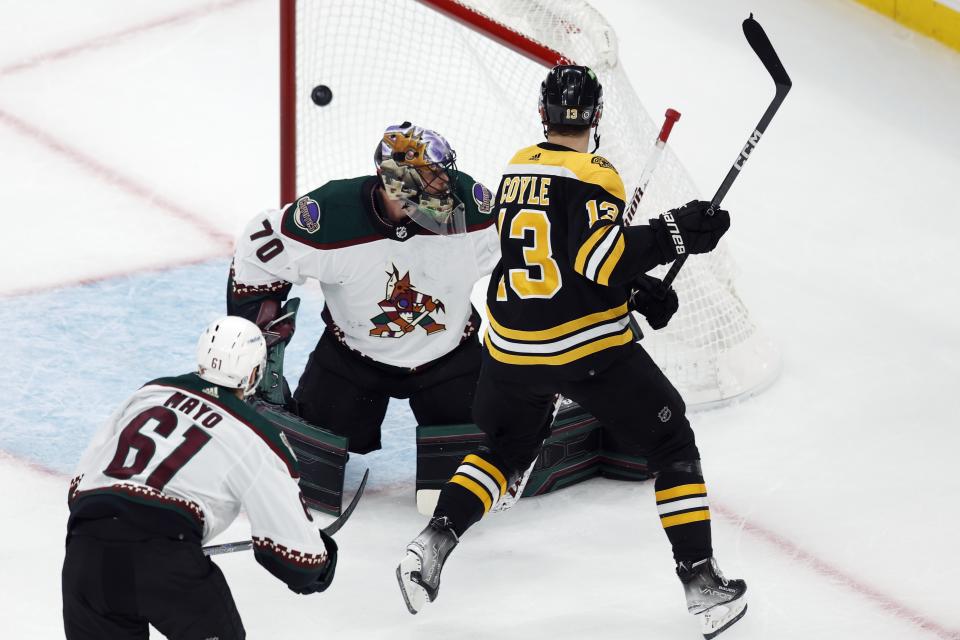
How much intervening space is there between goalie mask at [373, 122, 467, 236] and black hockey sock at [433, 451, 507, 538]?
54cm

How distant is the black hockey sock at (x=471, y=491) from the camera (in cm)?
313

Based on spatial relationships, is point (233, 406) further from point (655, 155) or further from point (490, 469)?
point (655, 155)

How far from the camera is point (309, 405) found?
361 centimetres

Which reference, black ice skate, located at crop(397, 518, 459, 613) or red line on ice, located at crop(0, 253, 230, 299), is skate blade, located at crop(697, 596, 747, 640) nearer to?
black ice skate, located at crop(397, 518, 459, 613)

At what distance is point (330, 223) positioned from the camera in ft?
11.3

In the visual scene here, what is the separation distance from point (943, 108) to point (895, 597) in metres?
2.75

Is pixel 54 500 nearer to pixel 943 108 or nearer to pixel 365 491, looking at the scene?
pixel 365 491

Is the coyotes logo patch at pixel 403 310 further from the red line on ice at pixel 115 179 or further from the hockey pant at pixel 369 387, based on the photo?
the red line on ice at pixel 115 179

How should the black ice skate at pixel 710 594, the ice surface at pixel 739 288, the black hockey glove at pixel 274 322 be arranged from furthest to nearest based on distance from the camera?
the black hockey glove at pixel 274 322, the ice surface at pixel 739 288, the black ice skate at pixel 710 594

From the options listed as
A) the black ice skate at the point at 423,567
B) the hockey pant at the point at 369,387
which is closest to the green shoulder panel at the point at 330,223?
the hockey pant at the point at 369,387

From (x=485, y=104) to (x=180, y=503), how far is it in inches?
94.7

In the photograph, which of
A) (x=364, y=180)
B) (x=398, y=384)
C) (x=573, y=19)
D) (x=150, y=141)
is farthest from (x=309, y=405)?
(x=150, y=141)

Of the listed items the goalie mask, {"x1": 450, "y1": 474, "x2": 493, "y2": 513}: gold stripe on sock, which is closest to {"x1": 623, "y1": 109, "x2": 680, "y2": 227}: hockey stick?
the goalie mask

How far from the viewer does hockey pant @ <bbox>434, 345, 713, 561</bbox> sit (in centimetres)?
303
